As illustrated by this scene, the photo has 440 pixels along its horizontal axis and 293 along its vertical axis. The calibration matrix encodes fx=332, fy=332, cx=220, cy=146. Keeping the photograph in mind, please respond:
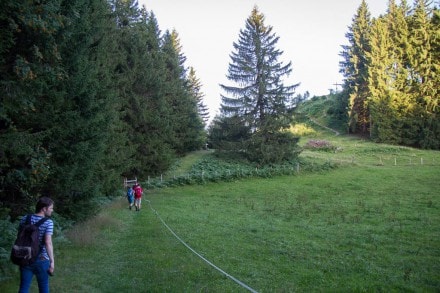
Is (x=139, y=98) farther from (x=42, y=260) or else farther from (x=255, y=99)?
(x=42, y=260)

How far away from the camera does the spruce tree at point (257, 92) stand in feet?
121

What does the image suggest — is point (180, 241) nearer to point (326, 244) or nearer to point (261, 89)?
point (326, 244)

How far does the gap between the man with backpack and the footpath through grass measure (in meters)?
1.79

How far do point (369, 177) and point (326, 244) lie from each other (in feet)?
67.0

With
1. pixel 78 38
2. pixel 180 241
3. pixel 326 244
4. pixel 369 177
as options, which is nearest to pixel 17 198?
pixel 180 241

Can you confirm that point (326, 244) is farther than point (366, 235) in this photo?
No

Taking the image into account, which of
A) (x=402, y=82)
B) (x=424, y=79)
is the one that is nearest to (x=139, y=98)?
(x=402, y=82)

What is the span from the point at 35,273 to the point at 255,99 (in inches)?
1348

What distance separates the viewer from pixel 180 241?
10852mm

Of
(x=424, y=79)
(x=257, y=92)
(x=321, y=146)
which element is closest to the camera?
(x=257, y=92)

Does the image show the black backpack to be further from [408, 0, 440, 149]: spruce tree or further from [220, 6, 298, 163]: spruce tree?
[408, 0, 440, 149]: spruce tree

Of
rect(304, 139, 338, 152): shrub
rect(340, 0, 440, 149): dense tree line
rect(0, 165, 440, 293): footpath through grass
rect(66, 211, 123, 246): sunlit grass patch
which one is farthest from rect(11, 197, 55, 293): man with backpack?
rect(340, 0, 440, 149): dense tree line

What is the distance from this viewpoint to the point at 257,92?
37.6m

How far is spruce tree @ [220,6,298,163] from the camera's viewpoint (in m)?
36.8
